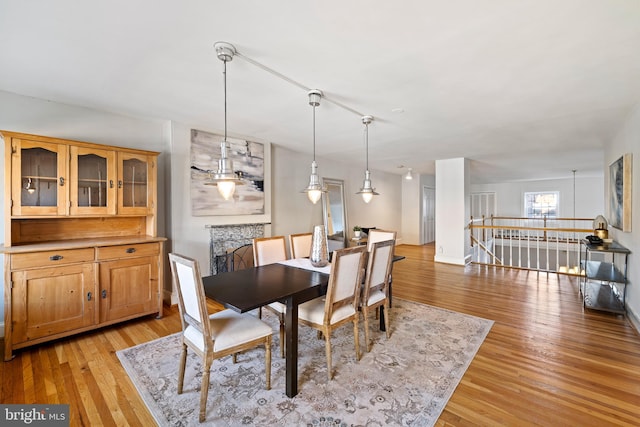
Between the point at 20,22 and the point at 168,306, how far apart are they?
3.13m

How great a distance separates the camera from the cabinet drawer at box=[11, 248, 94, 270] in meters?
2.42

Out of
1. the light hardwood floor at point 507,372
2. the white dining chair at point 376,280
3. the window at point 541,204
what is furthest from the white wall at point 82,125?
the window at point 541,204

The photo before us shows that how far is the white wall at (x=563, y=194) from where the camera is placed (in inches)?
365

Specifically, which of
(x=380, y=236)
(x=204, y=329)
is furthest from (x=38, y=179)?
(x=380, y=236)

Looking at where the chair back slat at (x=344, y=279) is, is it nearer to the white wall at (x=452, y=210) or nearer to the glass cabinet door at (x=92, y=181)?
the glass cabinet door at (x=92, y=181)

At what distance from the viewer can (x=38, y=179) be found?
8.71ft

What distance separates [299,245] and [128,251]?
1879 millimetres

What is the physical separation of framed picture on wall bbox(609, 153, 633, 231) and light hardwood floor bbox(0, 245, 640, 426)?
1.19m

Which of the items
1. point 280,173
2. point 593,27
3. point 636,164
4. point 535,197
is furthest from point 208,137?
point 535,197

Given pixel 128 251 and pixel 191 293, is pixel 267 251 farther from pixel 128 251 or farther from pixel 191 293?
pixel 128 251

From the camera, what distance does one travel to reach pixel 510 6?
152 cm

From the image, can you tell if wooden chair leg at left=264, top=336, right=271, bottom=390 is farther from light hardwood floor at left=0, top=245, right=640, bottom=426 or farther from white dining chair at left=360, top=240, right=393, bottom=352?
white dining chair at left=360, top=240, right=393, bottom=352

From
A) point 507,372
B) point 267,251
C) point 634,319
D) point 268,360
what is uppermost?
point 267,251

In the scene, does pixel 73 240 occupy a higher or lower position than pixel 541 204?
lower
